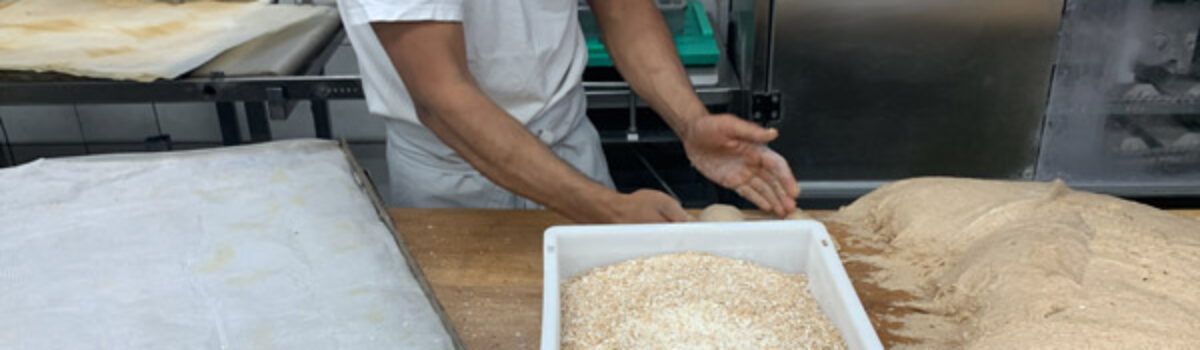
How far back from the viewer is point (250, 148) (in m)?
1.55

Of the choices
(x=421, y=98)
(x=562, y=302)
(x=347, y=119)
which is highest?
(x=421, y=98)

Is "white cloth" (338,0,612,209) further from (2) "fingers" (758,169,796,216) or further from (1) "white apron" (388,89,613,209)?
(2) "fingers" (758,169,796,216)

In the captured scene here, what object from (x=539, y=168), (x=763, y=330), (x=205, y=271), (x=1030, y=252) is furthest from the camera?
(x=539, y=168)

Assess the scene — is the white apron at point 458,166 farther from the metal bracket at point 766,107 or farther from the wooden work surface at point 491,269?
the metal bracket at point 766,107

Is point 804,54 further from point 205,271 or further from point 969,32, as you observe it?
point 205,271

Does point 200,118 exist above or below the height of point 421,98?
below

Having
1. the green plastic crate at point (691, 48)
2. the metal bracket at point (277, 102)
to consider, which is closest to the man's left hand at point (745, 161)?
the green plastic crate at point (691, 48)

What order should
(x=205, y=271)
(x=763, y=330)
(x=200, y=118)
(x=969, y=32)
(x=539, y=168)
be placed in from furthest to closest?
(x=200, y=118) < (x=969, y=32) < (x=539, y=168) < (x=205, y=271) < (x=763, y=330)

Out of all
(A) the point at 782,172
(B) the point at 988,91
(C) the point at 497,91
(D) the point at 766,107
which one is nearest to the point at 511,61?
(C) the point at 497,91

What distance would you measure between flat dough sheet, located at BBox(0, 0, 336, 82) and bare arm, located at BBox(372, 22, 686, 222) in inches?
43.6

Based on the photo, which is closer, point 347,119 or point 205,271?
point 205,271

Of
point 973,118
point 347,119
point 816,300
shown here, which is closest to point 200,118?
point 347,119

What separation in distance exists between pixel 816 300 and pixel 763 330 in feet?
0.35

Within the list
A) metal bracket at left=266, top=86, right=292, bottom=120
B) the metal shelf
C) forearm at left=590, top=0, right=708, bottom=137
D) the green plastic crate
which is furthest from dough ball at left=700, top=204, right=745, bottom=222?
the metal shelf
